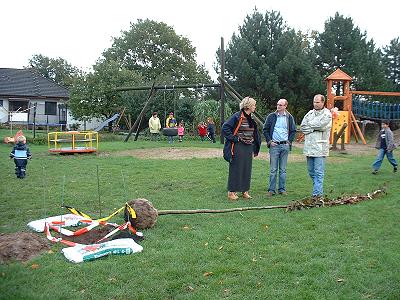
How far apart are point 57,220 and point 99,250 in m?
1.63

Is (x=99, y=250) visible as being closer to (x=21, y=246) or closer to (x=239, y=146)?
(x=21, y=246)

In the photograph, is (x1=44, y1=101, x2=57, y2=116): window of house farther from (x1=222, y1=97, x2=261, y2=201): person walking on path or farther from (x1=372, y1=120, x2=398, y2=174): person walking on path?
(x1=222, y1=97, x2=261, y2=201): person walking on path

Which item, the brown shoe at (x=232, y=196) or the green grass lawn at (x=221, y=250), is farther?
the brown shoe at (x=232, y=196)

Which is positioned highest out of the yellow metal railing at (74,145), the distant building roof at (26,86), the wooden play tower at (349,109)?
the distant building roof at (26,86)

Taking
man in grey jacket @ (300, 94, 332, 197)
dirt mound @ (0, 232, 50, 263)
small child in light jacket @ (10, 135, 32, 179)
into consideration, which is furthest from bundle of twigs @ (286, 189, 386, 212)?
small child in light jacket @ (10, 135, 32, 179)

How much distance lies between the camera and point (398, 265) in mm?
4613

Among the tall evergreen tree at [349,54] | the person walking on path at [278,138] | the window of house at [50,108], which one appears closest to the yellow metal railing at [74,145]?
the person walking on path at [278,138]

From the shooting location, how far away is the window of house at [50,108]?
4597cm

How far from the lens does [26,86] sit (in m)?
46.7

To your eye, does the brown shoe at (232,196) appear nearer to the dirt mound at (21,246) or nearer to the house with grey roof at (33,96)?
the dirt mound at (21,246)

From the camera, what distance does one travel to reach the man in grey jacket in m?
7.89

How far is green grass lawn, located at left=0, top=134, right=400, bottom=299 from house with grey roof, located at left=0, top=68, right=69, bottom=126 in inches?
1460

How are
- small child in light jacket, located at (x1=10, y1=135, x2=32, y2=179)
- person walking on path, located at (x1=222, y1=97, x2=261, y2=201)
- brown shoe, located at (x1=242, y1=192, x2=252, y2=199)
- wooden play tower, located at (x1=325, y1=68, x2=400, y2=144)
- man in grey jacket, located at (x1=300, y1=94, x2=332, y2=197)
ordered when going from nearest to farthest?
man in grey jacket, located at (x1=300, y1=94, x2=332, y2=197) → person walking on path, located at (x1=222, y1=97, x2=261, y2=201) → brown shoe, located at (x1=242, y1=192, x2=252, y2=199) → small child in light jacket, located at (x1=10, y1=135, x2=32, y2=179) → wooden play tower, located at (x1=325, y1=68, x2=400, y2=144)

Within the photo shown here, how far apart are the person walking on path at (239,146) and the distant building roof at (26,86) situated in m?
40.9
